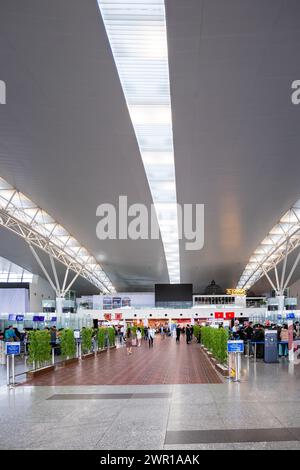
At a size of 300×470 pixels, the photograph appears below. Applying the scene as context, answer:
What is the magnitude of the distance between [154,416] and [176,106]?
35.6 ft

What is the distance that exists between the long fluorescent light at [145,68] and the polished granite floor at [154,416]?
8481 millimetres

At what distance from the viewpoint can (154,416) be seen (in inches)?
326

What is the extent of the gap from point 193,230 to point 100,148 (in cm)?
1860

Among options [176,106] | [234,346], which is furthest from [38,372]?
[176,106]

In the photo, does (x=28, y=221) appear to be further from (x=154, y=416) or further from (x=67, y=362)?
(x=154, y=416)

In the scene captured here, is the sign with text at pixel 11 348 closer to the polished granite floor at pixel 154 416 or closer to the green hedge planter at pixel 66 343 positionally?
the polished granite floor at pixel 154 416

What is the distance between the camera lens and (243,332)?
74.3ft

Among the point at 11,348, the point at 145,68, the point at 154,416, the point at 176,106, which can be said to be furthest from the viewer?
the point at 176,106

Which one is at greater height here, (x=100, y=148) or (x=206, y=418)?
(x=100, y=148)

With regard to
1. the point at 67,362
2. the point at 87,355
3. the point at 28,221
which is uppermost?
the point at 28,221

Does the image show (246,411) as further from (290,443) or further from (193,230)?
(193,230)

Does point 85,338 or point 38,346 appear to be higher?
point 38,346

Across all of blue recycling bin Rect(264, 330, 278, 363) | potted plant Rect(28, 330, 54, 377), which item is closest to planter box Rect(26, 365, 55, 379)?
potted plant Rect(28, 330, 54, 377)

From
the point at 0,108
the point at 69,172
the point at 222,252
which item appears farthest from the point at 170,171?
the point at 222,252
